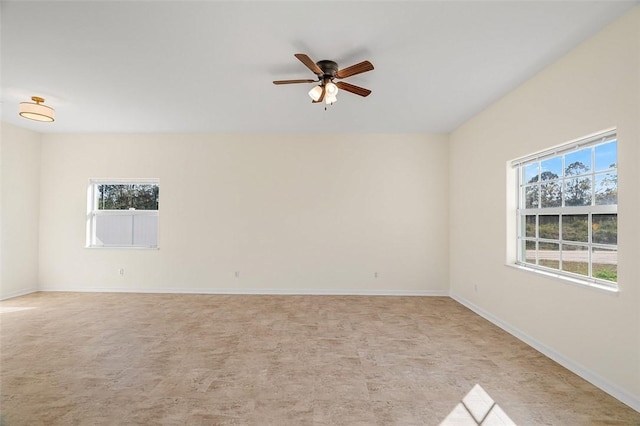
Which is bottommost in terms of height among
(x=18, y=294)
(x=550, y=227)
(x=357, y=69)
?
(x=18, y=294)

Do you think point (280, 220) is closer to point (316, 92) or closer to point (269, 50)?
point (316, 92)

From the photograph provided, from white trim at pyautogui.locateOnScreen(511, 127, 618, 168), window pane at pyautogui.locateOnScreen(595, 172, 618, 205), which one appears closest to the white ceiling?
white trim at pyautogui.locateOnScreen(511, 127, 618, 168)

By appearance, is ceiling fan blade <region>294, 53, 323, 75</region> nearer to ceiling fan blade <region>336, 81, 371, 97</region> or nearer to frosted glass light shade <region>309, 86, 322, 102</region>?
frosted glass light shade <region>309, 86, 322, 102</region>

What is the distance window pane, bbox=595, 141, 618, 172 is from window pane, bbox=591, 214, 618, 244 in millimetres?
405

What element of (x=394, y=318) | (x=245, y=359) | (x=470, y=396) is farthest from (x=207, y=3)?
(x=394, y=318)

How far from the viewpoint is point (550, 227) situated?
3.24 m

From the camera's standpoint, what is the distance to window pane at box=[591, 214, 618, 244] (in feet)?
7.99

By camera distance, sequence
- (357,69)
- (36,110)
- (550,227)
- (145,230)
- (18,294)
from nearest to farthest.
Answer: (357,69) < (550,227) < (36,110) < (18,294) < (145,230)

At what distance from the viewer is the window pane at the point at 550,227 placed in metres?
3.13

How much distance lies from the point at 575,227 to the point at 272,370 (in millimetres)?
2976

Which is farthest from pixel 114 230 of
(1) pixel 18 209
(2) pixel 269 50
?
(2) pixel 269 50

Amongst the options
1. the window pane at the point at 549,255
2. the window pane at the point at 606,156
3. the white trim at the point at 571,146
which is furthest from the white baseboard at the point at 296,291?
the window pane at the point at 606,156

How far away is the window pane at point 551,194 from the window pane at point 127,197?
5.77 metres

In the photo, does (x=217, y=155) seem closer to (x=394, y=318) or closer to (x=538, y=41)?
(x=394, y=318)
